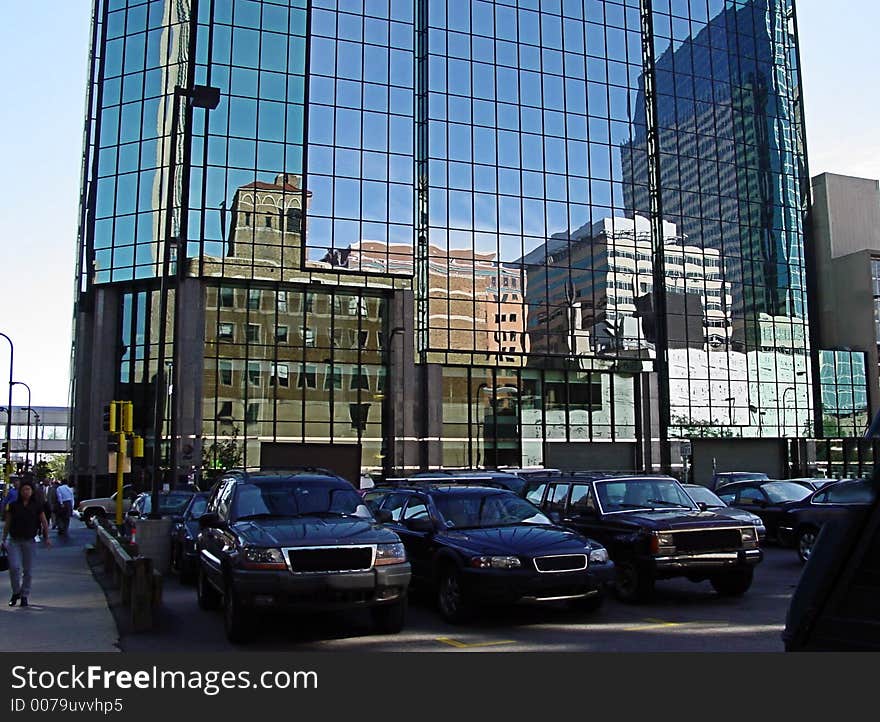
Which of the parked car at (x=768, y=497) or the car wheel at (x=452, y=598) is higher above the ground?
the parked car at (x=768, y=497)

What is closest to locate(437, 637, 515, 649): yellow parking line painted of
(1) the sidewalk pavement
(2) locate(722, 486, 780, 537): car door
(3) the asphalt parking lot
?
(3) the asphalt parking lot

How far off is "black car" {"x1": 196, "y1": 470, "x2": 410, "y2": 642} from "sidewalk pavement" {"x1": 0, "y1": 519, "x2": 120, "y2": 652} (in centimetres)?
143

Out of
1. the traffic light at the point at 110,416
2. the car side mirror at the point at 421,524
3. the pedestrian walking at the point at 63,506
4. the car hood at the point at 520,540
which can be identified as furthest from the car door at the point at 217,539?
the pedestrian walking at the point at 63,506

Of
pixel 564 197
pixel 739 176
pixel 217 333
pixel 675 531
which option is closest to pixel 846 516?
pixel 675 531

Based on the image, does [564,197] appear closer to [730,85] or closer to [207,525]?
[730,85]

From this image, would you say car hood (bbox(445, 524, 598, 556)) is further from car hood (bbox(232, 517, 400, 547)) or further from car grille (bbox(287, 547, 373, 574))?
car grille (bbox(287, 547, 373, 574))

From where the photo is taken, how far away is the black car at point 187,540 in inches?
615

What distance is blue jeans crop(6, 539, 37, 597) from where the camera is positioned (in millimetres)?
12375

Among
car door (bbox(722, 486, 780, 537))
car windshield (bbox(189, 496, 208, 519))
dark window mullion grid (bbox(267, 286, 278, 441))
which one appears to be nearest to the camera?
car windshield (bbox(189, 496, 208, 519))

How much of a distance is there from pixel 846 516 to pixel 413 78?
2141 inches

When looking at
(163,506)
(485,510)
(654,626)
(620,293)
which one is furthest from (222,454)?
(654,626)

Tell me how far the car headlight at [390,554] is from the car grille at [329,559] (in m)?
0.10

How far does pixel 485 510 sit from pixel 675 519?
2.54 m

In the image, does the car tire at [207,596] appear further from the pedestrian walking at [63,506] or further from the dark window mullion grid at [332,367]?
the dark window mullion grid at [332,367]
